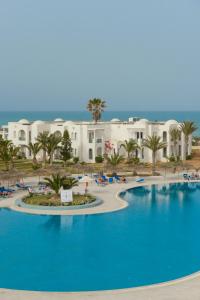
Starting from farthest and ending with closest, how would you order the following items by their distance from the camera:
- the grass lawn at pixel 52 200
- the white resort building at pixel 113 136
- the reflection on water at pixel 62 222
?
the white resort building at pixel 113 136 < the grass lawn at pixel 52 200 < the reflection on water at pixel 62 222

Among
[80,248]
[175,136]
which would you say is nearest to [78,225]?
[80,248]

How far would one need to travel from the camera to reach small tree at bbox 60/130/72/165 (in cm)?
5458

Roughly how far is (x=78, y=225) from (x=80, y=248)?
466 centimetres

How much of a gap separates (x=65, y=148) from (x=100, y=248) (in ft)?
110

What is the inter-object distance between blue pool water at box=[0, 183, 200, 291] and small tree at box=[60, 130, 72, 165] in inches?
929

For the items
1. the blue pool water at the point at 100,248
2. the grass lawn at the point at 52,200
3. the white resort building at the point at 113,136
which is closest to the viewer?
the blue pool water at the point at 100,248

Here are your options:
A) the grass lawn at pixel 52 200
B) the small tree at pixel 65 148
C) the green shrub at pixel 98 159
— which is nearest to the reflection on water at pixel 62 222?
the grass lawn at pixel 52 200

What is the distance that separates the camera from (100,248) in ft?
71.7

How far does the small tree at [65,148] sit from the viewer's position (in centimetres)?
5458

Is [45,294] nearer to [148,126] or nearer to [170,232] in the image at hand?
[170,232]

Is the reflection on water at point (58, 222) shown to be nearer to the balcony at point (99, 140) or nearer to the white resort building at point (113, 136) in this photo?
the white resort building at point (113, 136)

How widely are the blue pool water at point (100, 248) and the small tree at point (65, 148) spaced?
23589 millimetres

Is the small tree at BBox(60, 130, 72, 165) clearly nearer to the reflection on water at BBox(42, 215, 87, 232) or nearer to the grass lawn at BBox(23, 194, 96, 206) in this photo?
the grass lawn at BBox(23, 194, 96, 206)

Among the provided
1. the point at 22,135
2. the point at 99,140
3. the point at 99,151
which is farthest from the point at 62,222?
the point at 22,135
